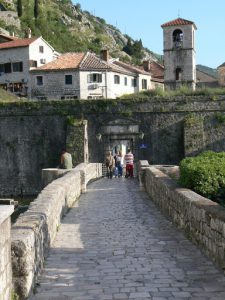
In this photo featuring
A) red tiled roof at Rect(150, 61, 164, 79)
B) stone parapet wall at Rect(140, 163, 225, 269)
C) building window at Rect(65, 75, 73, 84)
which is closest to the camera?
stone parapet wall at Rect(140, 163, 225, 269)

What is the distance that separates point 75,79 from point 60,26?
57.1 meters

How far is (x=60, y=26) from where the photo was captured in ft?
348

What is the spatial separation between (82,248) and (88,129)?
80.9 feet

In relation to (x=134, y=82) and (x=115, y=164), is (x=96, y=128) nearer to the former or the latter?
(x=115, y=164)

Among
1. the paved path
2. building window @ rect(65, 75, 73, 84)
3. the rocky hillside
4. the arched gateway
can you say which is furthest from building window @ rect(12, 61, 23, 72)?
the paved path

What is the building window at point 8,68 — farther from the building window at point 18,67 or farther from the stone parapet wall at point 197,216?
the stone parapet wall at point 197,216

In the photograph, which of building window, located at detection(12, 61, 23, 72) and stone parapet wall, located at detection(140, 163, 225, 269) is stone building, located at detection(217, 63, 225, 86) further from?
stone parapet wall, located at detection(140, 163, 225, 269)

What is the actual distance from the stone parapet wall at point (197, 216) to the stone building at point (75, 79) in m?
39.4

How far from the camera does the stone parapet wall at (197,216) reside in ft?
25.9

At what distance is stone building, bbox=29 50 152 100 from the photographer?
5241cm

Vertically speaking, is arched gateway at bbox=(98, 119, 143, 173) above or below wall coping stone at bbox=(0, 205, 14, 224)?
above

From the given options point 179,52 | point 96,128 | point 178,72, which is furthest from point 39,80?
point 96,128

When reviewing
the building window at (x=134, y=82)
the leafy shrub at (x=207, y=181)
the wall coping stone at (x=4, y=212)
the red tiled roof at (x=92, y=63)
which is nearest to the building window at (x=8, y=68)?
the red tiled roof at (x=92, y=63)

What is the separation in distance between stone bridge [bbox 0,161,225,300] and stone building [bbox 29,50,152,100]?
39197mm
